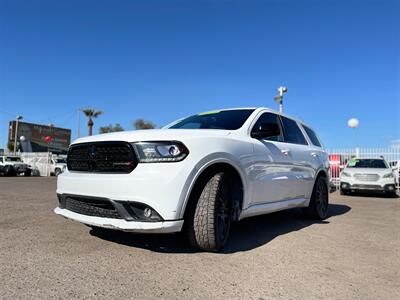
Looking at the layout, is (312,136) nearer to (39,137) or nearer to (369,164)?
(369,164)

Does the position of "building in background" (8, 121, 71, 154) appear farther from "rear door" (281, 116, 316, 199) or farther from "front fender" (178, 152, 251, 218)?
"front fender" (178, 152, 251, 218)

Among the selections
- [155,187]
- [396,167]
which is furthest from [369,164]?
[155,187]

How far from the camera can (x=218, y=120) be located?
464 centimetres

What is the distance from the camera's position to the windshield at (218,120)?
14.4 ft

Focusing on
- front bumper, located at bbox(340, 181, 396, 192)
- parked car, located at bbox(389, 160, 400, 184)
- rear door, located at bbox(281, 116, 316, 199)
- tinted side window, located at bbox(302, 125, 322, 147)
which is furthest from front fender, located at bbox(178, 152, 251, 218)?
parked car, located at bbox(389, 160, 400, 184)

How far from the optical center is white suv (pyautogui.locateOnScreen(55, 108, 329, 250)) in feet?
10.2

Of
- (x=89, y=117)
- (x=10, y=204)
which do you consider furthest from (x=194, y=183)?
(x=89, y=117)

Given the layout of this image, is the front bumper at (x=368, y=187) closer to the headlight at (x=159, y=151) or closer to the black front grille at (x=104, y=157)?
the headlight at (x=159, y=151)

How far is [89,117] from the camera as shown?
50.9 metres

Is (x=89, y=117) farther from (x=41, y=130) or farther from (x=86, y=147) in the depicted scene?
(x=86, y=147)

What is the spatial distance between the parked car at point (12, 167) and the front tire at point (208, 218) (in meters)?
25.7

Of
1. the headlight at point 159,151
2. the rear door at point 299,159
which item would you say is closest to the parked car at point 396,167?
the rear door at point 299,159

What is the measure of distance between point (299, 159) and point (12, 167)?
25.1 meters

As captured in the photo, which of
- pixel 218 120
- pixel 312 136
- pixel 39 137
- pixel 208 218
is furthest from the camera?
pixel 39 137
